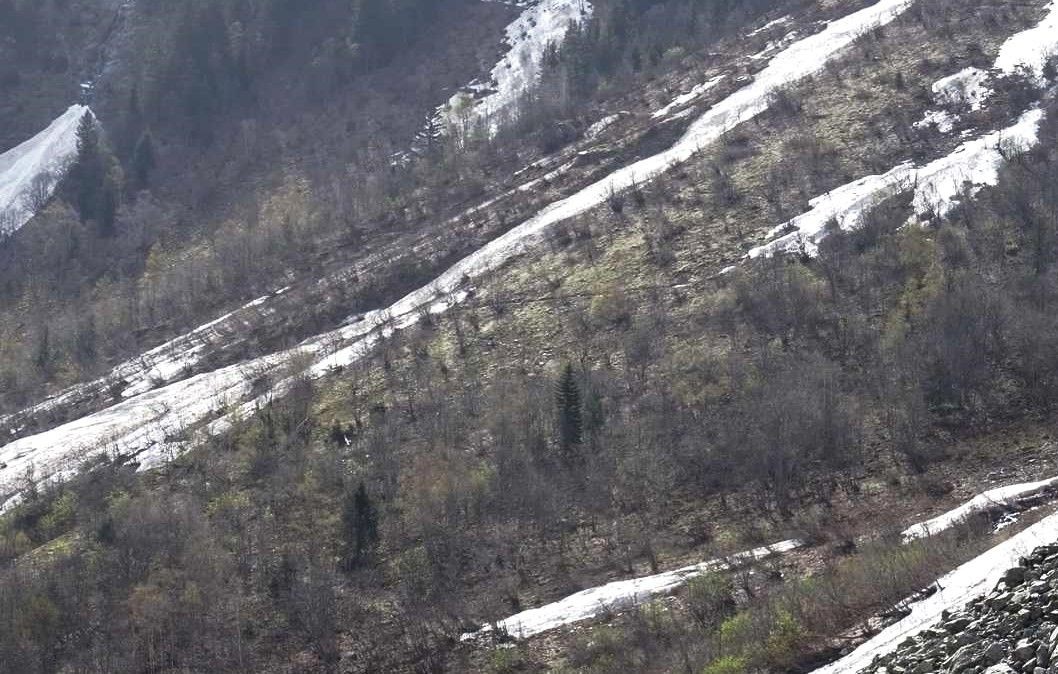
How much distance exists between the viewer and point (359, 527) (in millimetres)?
41875

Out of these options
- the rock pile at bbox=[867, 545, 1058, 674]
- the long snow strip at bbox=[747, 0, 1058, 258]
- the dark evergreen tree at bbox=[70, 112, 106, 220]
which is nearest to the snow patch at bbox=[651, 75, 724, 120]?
the long snow strip at bbox=[747, 0, 1058, 258]

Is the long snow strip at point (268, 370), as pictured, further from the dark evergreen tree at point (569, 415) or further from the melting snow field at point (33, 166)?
the melting snow field at point (33, 166)

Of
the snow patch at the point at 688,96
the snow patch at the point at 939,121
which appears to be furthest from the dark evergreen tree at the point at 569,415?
the snow patch at the point at 688,96

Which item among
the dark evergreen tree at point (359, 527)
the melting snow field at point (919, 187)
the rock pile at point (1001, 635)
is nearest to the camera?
the rock pile at point (1001, 635)

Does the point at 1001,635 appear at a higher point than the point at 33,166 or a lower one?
lower

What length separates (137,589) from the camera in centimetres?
3925

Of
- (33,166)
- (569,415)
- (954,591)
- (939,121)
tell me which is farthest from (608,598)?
(33,166)

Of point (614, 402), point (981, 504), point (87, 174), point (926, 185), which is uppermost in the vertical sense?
point (87, 174)

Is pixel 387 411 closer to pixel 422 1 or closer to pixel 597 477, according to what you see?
pixel 597 477

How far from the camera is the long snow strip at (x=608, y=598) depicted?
34844 mm

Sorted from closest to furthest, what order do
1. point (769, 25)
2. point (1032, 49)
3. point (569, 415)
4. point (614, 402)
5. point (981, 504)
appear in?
point (981, 504)
point (569, 415)
point (614, 402)
point (1032, 49)
point (769, 25)

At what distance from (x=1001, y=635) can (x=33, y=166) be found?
94.9 metres

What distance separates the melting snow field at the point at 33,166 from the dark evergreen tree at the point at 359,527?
199 feet

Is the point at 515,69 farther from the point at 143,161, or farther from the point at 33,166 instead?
Answer: the point at 33,166
